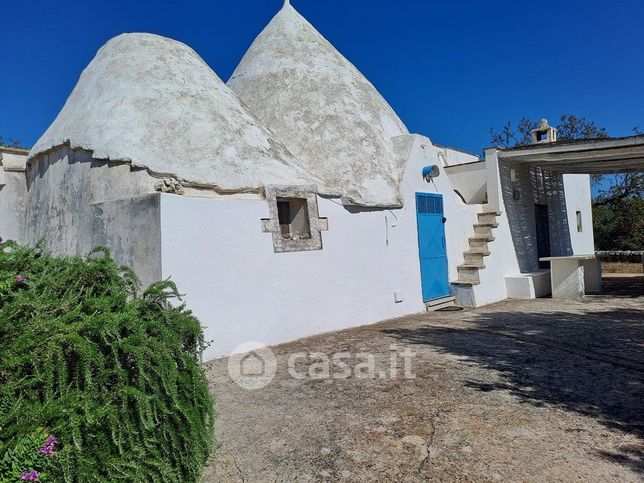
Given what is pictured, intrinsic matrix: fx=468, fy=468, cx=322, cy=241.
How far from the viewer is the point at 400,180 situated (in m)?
9.23

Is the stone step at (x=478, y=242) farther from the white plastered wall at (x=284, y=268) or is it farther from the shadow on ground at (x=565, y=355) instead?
the shadow on ground at (x=565, y=355)

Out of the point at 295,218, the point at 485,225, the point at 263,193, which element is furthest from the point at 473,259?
the point at 263,193

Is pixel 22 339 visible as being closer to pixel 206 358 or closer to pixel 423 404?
pixel 423 404

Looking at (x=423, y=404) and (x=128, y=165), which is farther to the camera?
(x=128, y=165)

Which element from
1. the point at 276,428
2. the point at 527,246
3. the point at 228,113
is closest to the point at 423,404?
the point at 276,428

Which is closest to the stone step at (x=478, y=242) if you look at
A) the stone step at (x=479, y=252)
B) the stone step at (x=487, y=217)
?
the stone step at (x=479, y=252)

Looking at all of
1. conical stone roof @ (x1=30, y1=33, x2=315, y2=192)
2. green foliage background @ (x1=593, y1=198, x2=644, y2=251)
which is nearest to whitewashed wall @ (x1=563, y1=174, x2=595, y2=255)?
green foliage background @ (x1=593, y1=198, x2=644, y2=251)

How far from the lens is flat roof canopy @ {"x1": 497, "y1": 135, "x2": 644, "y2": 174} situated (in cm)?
963

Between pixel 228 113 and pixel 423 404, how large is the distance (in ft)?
17.7

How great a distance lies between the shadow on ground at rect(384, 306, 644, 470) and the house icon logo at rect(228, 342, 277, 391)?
80.1 inches

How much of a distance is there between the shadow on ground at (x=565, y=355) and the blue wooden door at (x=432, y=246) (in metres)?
1.14

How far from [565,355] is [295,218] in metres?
4.35

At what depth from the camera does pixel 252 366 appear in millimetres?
5676

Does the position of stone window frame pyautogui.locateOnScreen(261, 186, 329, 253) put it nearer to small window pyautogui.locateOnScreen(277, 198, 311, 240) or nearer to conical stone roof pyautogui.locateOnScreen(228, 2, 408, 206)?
small window pyautogui.locateOnScreen(277, 198, 311, 240)
